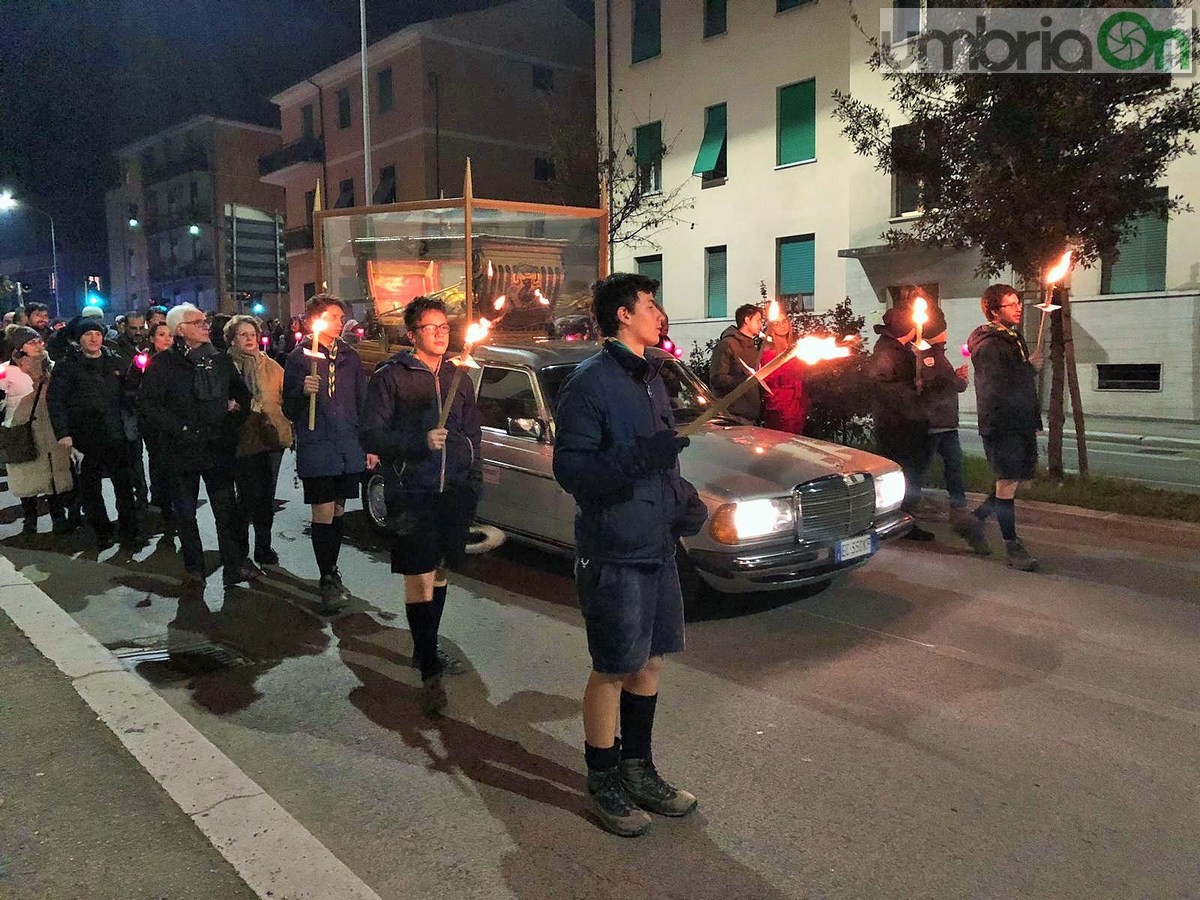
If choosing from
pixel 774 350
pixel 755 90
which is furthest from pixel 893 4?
pixel 774 350

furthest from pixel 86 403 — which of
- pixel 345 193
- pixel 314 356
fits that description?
pixel 345 193

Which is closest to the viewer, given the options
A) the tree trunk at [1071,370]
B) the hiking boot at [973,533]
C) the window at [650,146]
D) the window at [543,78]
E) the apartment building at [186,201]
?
the hiking boot at [973,533]

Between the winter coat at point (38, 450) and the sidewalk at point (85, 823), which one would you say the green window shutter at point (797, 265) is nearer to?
the winter coat at point (38, 450)

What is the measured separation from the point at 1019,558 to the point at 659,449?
450cm

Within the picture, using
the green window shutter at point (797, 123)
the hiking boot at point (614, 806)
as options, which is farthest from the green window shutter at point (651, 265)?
the hiking boot at point (614, 806)

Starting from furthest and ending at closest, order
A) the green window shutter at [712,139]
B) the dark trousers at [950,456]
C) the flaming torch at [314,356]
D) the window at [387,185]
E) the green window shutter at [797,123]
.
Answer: the window at [387,185] < the green window shutter at [712,139] < the green window shutter at [797,123] < the dark trousers at [950,456] < the flaming torch at [314,356]

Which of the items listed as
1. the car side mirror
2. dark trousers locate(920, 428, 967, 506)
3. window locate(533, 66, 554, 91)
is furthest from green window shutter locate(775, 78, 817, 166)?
the car side mirror

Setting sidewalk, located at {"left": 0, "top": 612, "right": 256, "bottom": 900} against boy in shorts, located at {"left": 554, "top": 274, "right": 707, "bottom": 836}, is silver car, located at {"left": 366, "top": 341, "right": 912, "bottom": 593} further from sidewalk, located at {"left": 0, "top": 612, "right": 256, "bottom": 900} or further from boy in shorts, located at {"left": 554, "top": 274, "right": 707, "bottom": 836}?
sidewalk, located at {"left": 0, "top": 612, "right": 256, "bottom": 900}

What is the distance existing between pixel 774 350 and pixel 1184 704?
15.3 ft

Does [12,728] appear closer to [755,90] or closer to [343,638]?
[343,638]

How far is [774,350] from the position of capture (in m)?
8.27

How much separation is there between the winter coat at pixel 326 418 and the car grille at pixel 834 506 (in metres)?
2.60

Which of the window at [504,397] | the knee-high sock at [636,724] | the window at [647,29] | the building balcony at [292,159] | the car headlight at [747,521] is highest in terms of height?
the window at [647,29]

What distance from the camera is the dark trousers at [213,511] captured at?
6.21 metres
